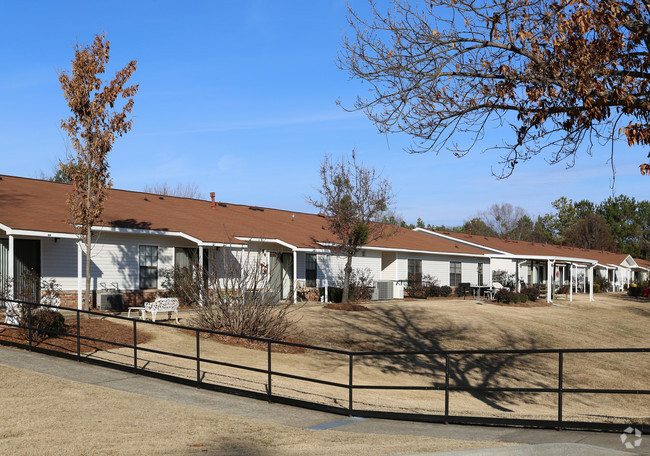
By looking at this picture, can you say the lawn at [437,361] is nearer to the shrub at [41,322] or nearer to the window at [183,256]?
the shrub at [41,322]

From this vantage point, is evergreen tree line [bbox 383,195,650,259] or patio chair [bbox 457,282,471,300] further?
evergreen tree line [bbox 383,195,650,259]

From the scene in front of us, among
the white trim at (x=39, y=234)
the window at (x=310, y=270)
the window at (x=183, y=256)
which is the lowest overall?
the window at (x=310, y=270)

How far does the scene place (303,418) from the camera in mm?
9523

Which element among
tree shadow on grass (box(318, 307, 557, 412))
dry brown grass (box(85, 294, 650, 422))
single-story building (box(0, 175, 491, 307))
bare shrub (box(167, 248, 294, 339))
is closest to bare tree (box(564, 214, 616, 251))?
single-story building (box(0, 175, 491, 307))

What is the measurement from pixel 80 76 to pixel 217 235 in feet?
30.9

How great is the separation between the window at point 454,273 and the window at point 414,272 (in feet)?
Answer: 13.1

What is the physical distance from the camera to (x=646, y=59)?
8.84 meters

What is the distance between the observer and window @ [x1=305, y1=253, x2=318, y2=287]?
3159 cm

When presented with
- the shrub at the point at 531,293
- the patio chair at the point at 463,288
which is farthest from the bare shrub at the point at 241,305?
the patio chair at the point at 463,288

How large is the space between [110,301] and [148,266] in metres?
2.66

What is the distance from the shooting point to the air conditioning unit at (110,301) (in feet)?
71.4

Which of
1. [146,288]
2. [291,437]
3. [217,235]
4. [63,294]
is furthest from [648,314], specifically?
[291,437]

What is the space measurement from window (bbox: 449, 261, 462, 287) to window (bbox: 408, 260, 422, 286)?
3.99 m

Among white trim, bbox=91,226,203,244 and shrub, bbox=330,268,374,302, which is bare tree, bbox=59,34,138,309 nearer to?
white trim, bbox=91,226,203,244
